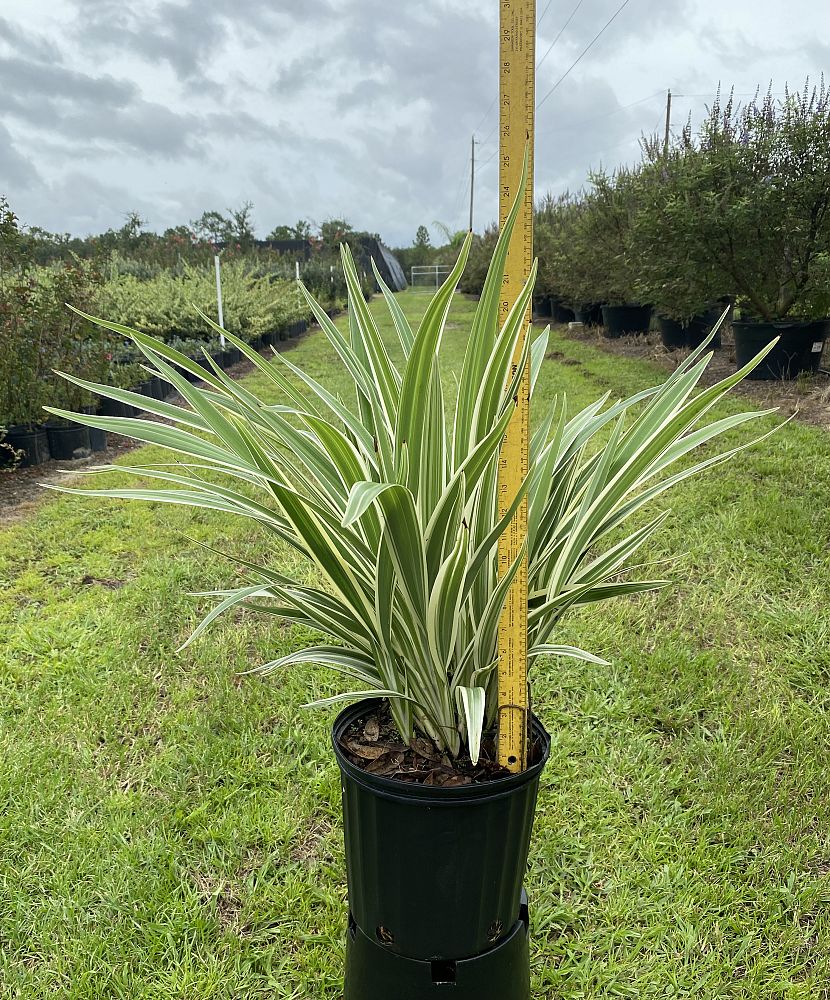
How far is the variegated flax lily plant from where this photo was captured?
2.95 ft

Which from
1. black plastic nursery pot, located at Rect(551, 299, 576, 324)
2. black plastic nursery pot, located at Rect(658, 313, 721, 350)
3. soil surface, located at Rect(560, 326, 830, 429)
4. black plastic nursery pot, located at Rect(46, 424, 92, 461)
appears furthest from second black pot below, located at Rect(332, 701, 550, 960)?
black plastic nursery pot, located at Rect(551, 299, 576, 324)

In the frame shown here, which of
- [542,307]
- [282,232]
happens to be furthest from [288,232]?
[542,307]

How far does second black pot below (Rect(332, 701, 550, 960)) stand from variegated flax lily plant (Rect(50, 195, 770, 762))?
4.7 inches

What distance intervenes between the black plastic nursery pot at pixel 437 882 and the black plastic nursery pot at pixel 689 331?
728cm

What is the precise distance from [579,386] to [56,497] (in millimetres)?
4287

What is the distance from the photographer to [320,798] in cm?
171

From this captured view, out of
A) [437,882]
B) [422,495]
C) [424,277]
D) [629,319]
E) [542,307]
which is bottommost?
[437,882]

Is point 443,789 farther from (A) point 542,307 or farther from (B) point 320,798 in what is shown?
(A) point 542,307

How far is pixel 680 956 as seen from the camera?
1313mm

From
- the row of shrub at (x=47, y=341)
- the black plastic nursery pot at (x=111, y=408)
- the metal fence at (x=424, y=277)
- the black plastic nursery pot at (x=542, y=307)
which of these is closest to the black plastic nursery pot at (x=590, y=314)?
the black plastic nursery pot at (x=542, y=307)

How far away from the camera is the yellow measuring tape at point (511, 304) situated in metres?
0.91

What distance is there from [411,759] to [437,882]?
0.17 m

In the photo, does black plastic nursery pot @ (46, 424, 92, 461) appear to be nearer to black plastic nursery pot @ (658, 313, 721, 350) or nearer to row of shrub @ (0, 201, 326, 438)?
row of shrub @ (0, 201, 326, 438)

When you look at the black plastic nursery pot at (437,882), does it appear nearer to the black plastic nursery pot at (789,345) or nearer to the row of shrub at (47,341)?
the row of shrub at (47,341)
